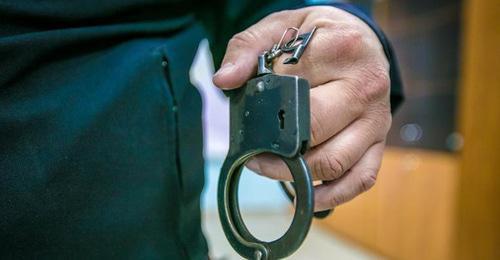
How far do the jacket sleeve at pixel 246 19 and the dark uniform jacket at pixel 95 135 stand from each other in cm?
3

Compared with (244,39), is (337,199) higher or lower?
lower

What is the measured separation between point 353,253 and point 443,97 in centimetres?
78

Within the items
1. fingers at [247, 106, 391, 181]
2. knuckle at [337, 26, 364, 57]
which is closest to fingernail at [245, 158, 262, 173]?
fingers at [247, 106, 391, 181]

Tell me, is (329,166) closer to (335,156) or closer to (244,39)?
(335,156)

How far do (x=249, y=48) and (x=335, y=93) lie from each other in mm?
76

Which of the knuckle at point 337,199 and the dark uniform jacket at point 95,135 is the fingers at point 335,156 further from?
the dark uniform jacket at point 95,135

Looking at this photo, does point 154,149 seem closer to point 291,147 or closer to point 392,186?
point 291,147

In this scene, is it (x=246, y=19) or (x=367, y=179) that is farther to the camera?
(x=246, y=19)

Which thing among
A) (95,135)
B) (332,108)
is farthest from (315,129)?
(95,135)

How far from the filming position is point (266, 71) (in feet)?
1.14

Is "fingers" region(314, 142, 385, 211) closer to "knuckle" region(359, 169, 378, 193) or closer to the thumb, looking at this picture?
"knuckle" region(359, 169, 378, 193)

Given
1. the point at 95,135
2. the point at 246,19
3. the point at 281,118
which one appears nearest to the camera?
the point at 281,118

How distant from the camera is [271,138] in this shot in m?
0.33

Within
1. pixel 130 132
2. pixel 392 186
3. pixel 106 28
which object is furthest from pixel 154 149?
pixel 392 186
